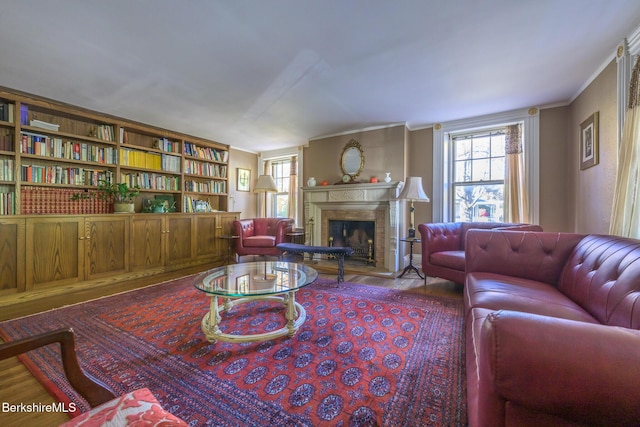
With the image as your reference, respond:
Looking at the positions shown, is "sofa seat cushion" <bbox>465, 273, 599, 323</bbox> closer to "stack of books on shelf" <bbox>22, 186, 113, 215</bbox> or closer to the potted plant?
the potted plant

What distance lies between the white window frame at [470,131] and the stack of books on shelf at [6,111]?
18.2 feet

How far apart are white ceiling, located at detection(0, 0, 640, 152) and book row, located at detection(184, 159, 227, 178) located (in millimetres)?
1252

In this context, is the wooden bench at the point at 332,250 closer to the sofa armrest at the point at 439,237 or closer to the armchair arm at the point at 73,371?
the sofa armrest at the point at 439,237

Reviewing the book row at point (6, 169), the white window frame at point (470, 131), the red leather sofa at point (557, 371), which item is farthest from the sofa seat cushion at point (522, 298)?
the book row at point (6, 169)

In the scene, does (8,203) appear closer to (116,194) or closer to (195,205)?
(116,194)

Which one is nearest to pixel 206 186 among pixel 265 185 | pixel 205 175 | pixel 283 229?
pixel 205 175

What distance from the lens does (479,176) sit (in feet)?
13.0

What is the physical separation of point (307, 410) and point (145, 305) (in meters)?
2.14

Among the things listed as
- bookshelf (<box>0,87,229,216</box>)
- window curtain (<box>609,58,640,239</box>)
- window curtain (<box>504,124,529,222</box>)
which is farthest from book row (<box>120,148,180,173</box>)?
window curtain (<box>609,58,640,239</box>)

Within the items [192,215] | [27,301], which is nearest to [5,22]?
[27,301]

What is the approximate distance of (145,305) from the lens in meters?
2.54

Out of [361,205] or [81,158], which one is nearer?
[81,158]

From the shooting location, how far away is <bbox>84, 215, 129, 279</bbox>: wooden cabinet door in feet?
10.6

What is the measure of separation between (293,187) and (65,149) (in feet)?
11.5
